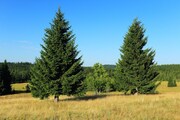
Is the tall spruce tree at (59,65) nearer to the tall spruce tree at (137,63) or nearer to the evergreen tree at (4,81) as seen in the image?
the tall spruce tree at (137,63)

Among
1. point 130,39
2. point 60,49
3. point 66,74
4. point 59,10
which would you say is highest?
point 59,10

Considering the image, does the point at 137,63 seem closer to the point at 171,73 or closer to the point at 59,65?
the point at 59,65

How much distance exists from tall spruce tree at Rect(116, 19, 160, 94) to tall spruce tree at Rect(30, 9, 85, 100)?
7.45 m

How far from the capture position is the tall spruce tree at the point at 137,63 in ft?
98.5

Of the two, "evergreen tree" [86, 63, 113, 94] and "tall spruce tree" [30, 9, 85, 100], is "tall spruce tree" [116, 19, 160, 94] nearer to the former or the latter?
"tall spruce tree" [30, 9, 85, 100]

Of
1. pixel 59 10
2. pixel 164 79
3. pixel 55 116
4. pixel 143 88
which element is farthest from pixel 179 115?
pixel 164 79

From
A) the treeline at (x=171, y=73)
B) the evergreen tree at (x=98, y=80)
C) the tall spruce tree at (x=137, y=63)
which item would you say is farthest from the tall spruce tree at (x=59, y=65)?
the treeline at (x=171, y=73)

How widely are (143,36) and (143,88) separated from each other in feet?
19.1

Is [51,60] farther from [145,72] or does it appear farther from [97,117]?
[97,117]

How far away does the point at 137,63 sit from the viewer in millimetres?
29891

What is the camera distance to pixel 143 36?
1209 inches

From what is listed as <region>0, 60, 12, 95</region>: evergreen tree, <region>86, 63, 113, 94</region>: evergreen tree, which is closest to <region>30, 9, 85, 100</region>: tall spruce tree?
<region>86, 63, 113, 94</region>: evergreen tree

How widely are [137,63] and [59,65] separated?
981cm

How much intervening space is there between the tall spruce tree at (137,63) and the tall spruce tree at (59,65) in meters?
7.45
